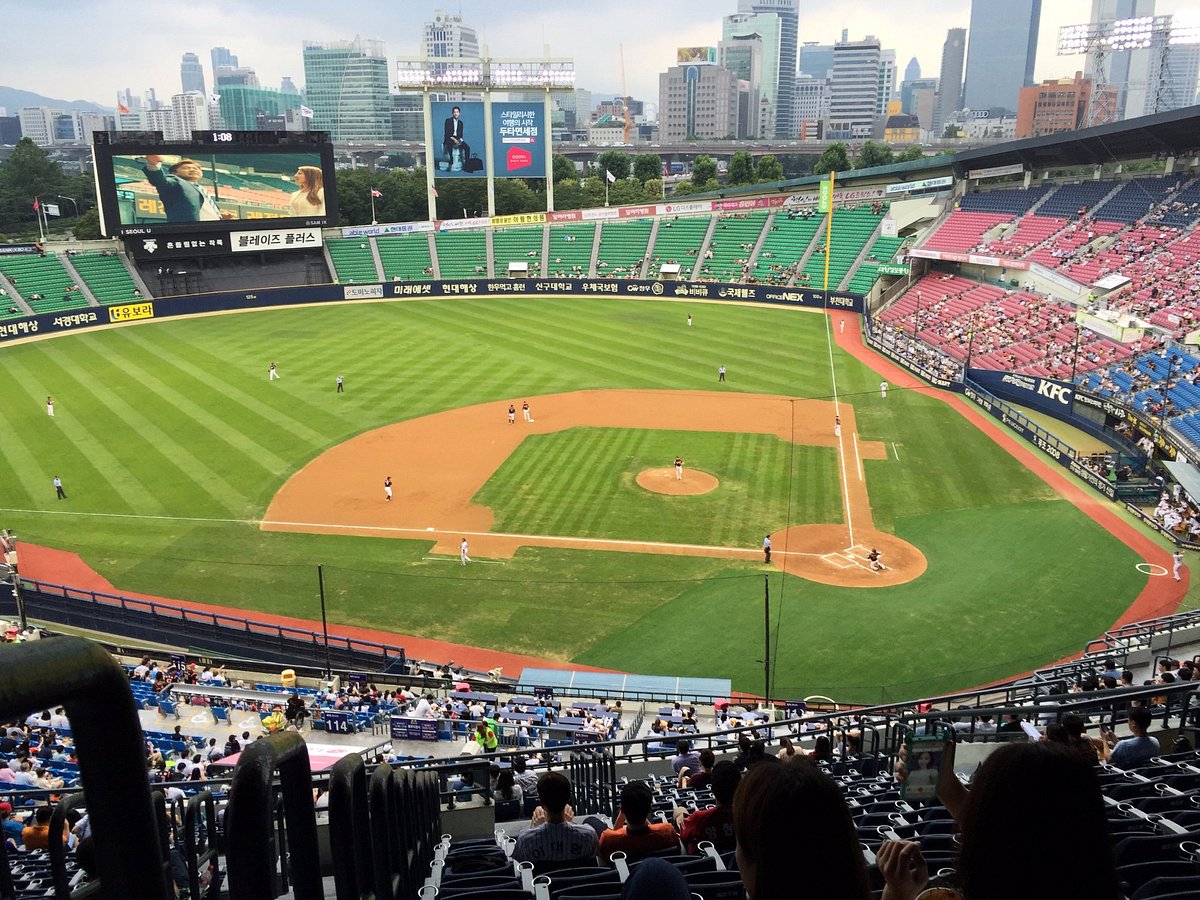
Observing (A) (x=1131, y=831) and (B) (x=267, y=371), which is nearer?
(A) (x=1131, y=831)

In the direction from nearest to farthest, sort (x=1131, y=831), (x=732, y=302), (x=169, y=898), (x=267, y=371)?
(x=169, y=898) < (x=1131, y=831) < (x=267, y=371) < (x=732, y=302)

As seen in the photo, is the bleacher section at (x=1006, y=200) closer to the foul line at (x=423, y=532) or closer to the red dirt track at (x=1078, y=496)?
the red dirt track at (x=1078, y=496)

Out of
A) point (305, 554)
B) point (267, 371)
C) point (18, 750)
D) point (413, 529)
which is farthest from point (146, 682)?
point (267, 371)

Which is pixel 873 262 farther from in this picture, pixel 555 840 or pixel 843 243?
pixel 555 840

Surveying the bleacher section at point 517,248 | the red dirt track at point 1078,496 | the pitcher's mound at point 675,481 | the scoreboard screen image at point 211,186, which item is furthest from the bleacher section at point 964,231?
the scoreboard screen image at point 211,186

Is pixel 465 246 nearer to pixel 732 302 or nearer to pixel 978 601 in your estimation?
pixel 732 302

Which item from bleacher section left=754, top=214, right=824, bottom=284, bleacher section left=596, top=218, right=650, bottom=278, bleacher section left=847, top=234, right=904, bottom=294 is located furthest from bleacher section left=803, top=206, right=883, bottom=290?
bleacher section left=596, top=218, right=650, bottom=278

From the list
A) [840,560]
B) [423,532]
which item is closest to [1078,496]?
[840,560]
